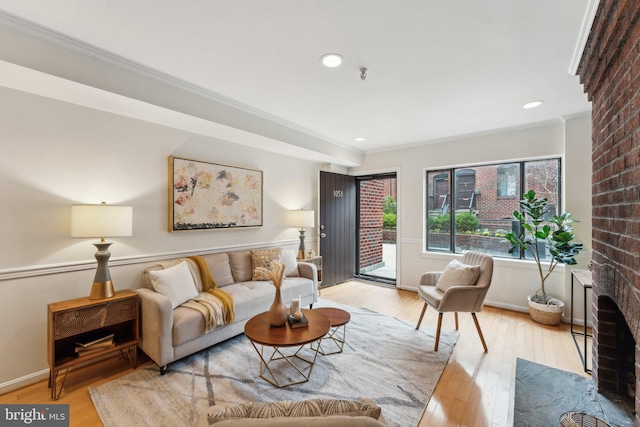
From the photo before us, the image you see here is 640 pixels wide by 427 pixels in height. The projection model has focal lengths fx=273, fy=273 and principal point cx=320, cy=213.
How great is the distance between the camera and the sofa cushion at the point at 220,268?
3.10 meters

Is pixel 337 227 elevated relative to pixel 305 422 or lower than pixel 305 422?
elevated

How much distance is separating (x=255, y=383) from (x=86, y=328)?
1.36 meters

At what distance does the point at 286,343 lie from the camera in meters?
1.94

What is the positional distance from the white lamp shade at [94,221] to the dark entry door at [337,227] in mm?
3041

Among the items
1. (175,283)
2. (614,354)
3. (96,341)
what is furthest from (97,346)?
(614,354)

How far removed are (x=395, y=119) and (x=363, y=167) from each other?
182 cm

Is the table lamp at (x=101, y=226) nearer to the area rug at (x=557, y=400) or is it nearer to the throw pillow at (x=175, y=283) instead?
the throw pillow at (x=175, y=283)

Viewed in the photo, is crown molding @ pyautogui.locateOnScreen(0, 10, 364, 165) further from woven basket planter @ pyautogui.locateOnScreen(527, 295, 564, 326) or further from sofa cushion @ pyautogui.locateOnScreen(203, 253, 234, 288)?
woven basket planter @ pyautogui.locateOnScreen(527, 295, 564, 326)

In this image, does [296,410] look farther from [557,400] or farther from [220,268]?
[220,268]

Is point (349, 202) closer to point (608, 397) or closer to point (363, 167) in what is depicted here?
point (363, 167)

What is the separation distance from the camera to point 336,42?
1869mm

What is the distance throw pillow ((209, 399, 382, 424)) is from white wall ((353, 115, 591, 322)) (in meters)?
3.69

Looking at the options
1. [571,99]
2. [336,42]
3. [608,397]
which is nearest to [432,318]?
[608,397]

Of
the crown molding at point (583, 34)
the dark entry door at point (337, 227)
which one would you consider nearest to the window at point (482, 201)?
the dark entry door at point (337, 227)
